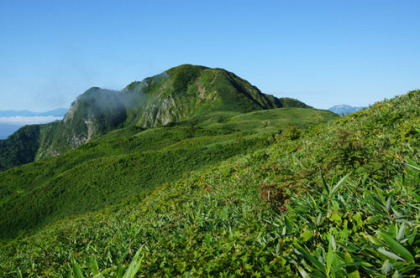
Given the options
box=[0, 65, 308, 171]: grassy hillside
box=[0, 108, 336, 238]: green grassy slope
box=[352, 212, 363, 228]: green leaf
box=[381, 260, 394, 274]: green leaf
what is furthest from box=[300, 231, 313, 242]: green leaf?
box=[0, 65, 308, 171]: grassy hillside

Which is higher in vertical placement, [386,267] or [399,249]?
[399,249]

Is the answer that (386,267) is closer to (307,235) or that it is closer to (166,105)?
(307,235)

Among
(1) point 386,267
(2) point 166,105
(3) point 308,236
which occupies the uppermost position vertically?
(2) point 166,105

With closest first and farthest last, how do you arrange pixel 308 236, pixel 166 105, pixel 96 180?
1. pixel 308 236
2. pixel 96 180
3. pixel 166 105

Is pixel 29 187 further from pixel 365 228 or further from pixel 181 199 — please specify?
pixel 365 228

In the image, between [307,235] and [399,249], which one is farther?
[307,235]

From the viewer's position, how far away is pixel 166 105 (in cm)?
17162

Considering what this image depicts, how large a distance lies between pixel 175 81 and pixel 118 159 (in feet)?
474

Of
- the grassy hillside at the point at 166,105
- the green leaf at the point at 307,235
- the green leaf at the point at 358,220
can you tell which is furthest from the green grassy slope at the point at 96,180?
the grassy hillside at the point at 166,105

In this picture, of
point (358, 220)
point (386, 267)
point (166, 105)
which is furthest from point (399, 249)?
point (166, 105)

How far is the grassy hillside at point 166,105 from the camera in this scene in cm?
15300

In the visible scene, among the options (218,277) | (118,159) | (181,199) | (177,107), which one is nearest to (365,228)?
(218,277)

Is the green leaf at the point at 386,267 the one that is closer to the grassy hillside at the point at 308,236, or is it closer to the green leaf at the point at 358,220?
the grassy hillside at the point at 308,236

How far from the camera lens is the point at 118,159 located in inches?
1602
